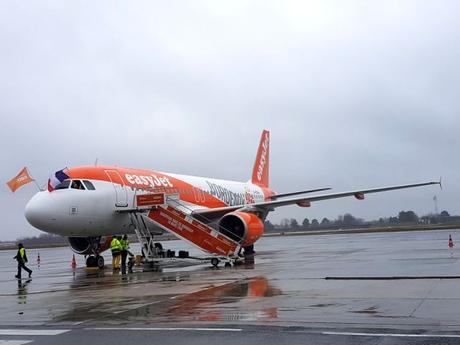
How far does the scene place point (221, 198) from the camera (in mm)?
29406

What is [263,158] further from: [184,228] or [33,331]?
[33,331]

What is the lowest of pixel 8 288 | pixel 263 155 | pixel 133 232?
pixel 8 288

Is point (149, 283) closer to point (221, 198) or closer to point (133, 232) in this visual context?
point (133, 232)

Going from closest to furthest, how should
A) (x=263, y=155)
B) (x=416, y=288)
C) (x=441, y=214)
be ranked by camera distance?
(x=416, y=288)
(x=263, y=155)
(x=441, y=214)

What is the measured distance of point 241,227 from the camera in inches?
897

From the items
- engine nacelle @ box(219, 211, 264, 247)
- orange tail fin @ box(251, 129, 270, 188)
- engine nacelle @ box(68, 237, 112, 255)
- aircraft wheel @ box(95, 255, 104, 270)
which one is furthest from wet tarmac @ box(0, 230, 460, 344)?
orange tail fin @ box(251, 129, 270, 188)

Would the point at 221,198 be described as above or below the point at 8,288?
above

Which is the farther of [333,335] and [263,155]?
[263,155]

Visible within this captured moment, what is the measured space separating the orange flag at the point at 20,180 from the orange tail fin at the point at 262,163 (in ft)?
59.8

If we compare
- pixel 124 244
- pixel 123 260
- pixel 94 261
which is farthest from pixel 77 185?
pixel 94 261

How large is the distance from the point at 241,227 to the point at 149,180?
4.50 metres

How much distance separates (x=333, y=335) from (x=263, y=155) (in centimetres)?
3236

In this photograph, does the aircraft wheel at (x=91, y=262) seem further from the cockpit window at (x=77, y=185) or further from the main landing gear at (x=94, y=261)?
the cockpit window at (x=77, y=185)

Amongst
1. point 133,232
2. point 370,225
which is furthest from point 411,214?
point 133,232
